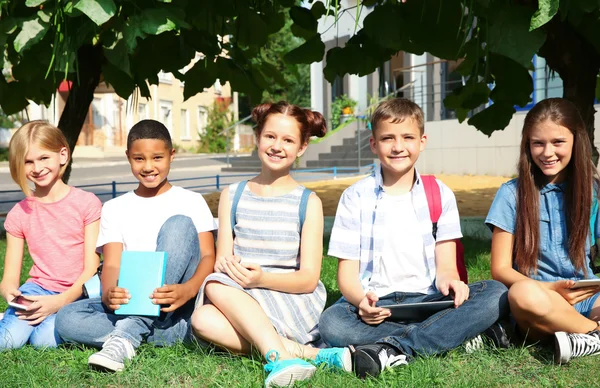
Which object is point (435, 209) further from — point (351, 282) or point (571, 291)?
point (571, 291)

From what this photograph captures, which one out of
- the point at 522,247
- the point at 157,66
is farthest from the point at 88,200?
the point at 522,247

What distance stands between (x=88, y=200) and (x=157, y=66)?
1144mm

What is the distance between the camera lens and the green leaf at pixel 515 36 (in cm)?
280

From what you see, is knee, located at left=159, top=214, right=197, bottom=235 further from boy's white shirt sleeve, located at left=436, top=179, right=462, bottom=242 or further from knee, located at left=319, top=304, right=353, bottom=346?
boy's white shirt sleeve, located at left=436, top=179, right=462, bottom=242

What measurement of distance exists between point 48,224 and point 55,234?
2.4 inches

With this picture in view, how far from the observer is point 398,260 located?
3.04m

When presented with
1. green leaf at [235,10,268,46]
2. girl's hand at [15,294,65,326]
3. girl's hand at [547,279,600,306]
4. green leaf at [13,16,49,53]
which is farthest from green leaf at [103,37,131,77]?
girl's hand at [547,279,600,306]

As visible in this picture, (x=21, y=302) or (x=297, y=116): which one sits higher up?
(x=297, y=116)

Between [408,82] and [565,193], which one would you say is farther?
[408,82]

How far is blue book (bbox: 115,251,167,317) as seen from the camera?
9.60 feet

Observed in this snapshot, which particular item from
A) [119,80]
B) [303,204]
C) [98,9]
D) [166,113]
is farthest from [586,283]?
[166,113]

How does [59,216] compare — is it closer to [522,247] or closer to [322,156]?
[522,247]

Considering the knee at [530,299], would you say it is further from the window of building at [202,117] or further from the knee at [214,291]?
the window of building at [202,117]

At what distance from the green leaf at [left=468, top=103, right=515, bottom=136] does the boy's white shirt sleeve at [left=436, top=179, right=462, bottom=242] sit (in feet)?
4.73
